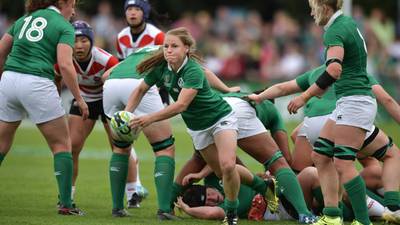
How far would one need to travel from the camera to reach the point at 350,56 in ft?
27.8

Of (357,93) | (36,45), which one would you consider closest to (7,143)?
(36,45)

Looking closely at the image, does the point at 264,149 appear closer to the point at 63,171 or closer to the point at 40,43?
the point at 63,171

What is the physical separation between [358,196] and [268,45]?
53.9 ft

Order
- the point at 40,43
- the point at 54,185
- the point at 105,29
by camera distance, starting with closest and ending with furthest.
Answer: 1. the point at 40,43
2. the point at 54,185
3. the point at 105,29

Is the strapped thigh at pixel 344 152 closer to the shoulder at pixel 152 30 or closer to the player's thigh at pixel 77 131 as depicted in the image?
the player's thigh at pixel 77 131

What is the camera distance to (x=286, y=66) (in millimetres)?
24266

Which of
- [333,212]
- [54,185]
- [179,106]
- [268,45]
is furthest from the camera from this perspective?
[268,45]

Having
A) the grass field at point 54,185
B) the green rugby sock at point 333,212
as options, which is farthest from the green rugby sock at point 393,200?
the grass field at point 54,185

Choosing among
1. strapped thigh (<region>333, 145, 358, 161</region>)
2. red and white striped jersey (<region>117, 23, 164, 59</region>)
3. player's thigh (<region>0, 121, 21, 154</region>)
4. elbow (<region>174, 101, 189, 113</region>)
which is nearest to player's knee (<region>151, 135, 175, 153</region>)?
elbow (<region>174, 101, 189, 113</region>)

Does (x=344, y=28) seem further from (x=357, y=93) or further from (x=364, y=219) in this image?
(x=364, y=219)

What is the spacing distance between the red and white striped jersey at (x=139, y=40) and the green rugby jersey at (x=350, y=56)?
3.47 m

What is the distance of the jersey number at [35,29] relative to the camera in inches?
362

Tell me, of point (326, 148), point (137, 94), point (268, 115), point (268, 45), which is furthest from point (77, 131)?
point (268, 45)

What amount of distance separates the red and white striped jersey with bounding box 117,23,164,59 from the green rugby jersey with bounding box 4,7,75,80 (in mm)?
2420
